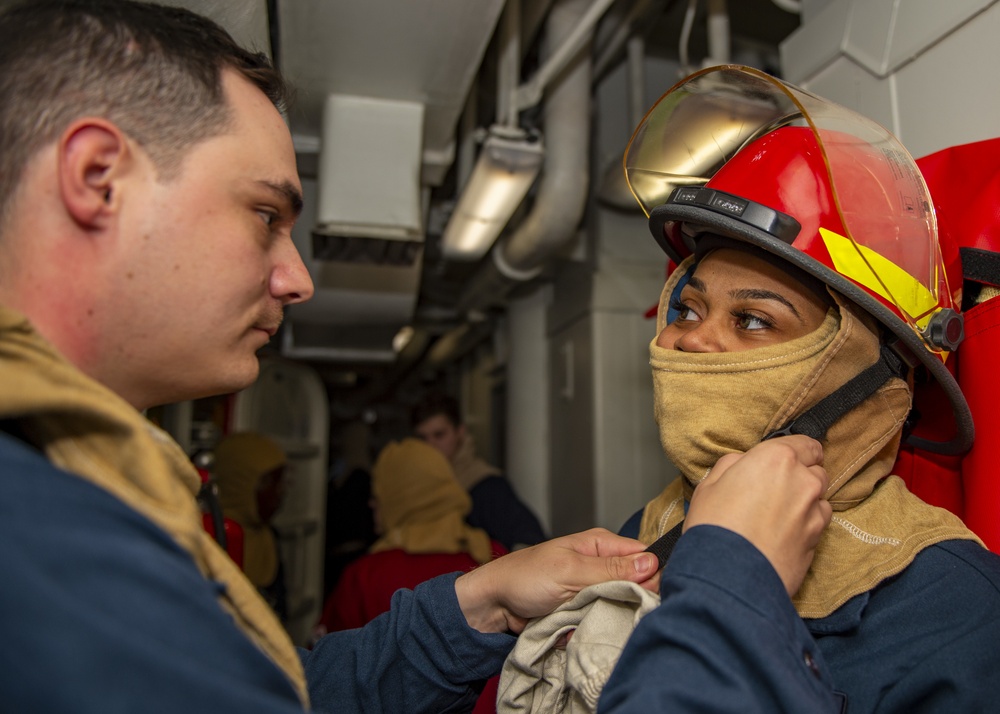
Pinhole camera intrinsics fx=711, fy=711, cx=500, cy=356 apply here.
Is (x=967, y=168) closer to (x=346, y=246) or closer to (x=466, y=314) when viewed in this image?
(x=346, y=246)

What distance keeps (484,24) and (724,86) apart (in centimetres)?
101

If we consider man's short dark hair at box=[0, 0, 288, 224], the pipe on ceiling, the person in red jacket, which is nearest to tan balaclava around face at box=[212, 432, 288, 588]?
the person in red jacket

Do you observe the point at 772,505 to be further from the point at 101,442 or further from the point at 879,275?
the point at 101,442

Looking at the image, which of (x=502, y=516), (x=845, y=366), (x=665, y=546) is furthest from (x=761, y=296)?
(x=502, y=516)

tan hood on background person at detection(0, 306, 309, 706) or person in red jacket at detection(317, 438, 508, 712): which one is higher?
tan hood on background person at detection(0, 306, 309, 706)

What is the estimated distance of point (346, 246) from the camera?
3.37 m

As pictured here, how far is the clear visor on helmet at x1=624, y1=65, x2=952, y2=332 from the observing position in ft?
4.04

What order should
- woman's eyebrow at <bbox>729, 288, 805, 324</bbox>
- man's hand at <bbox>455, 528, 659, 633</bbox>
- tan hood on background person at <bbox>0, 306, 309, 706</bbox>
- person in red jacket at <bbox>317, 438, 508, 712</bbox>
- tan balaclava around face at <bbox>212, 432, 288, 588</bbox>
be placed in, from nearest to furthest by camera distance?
1. tan hood on background person at <bbox>0, 306, 309, 706</bbox>
2. man's hand at <bbox>455, 528, 659, 633</bbox>
3. woman's eyebrow at <bbox>729, 288, 805, 324</bbox>
4. person in red jacket at <bbox>317, 438, 508, 712</bbox>
5. tan balaclava around face at <bbox>212, 432, 288, 588</bbox>

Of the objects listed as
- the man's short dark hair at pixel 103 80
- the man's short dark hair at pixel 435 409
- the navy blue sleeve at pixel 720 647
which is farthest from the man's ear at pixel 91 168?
the man's short dark hair at pixel 435 409

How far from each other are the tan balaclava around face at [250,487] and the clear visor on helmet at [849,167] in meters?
3.39

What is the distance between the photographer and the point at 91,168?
0.85 meters

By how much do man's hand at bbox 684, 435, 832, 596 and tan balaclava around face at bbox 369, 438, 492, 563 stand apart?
8.08 feet

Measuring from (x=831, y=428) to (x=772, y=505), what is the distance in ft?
1.22

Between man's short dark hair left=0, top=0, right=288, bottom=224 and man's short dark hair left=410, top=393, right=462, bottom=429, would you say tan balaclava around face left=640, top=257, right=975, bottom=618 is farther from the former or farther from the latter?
man's short dark hair left=410, top=393, right=462, bottom=429
